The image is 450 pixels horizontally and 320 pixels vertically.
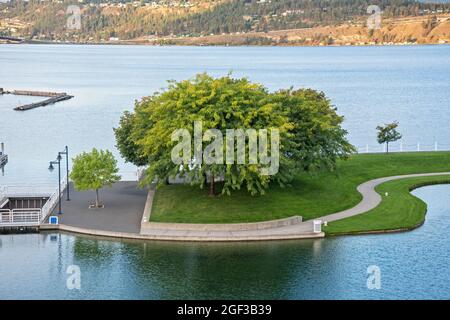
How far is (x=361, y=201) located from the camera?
201ft

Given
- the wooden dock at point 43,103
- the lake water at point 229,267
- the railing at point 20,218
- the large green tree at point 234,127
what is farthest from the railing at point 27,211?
the wooden dock at point 43,103

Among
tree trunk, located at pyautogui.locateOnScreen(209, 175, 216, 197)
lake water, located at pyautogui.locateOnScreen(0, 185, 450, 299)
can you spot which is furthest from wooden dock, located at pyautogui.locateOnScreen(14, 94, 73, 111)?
lake water, located at pyautogui.locateOnScreen(0, 185, 450, 299)

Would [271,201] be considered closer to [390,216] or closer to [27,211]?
[390,216]

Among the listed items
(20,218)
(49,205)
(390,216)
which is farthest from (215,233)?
(20,218)

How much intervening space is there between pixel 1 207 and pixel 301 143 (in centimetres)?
2114

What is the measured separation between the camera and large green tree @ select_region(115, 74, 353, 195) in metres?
56.0

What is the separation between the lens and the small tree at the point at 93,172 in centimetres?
5909

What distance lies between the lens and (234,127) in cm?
5659

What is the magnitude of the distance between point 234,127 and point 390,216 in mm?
11646

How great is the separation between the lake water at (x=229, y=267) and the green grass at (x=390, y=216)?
3.55 feet

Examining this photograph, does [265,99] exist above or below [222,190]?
above
